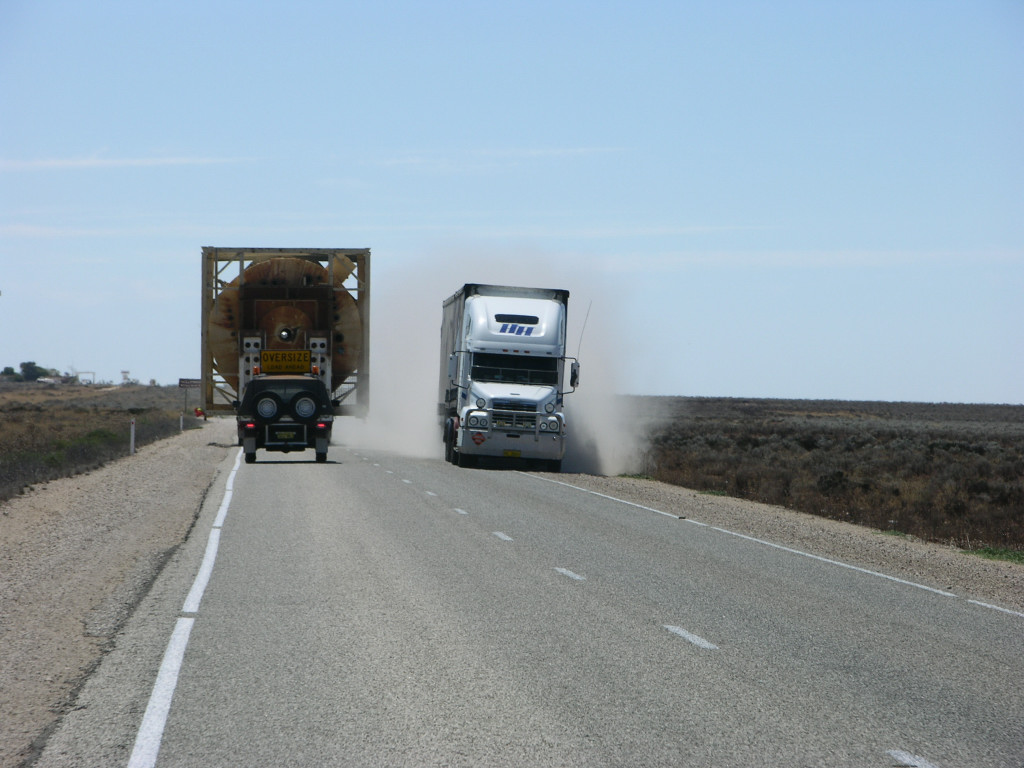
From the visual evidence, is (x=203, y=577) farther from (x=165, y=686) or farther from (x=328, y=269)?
(x=328, y=269)

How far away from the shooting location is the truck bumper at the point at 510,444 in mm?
28328

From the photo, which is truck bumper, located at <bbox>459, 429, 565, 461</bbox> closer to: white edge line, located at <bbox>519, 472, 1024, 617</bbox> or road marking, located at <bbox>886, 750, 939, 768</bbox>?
white edge line, located at <bbox>519, 472, 1024, 617</bbox>

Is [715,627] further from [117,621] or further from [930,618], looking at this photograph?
[117,621]

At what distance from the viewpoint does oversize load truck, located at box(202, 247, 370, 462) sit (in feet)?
98.9

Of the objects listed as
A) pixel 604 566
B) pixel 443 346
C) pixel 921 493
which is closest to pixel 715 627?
pixel 604 566

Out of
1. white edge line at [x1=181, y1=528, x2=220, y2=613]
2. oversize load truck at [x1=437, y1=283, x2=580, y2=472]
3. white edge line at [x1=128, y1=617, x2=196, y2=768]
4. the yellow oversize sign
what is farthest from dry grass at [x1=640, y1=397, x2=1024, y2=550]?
white edge line at [x1=128, y1=617, x2=196, y2=768]

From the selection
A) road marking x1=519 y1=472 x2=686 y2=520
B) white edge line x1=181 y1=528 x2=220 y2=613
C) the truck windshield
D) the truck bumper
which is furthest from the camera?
the truck windshield

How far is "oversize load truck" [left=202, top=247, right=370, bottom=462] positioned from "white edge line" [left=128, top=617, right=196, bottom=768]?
854 inches

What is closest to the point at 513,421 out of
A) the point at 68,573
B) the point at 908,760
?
the point at 68,573

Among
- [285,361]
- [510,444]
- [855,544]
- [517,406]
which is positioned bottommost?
[855,544]

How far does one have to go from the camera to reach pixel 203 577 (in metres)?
11.1

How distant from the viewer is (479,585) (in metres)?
10.8

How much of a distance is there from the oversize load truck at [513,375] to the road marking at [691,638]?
19334 millimetres

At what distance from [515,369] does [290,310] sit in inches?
253
